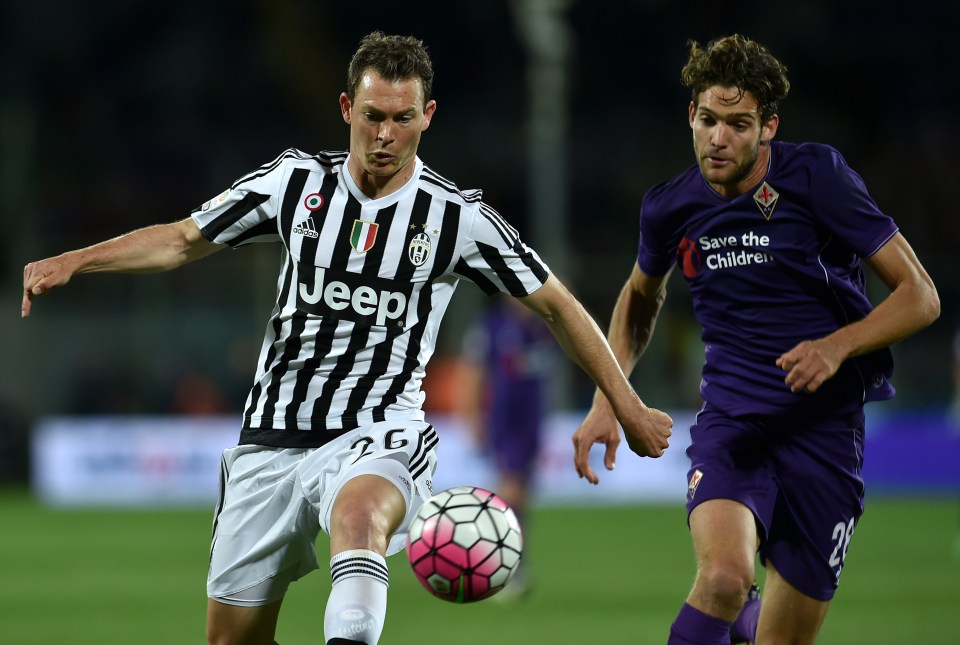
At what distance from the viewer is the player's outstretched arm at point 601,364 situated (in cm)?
490

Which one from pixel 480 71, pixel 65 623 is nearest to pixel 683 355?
pixel 480 71

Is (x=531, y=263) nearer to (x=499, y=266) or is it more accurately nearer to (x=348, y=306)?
(x=499, y=266)

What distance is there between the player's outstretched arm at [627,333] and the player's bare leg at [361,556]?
960mm

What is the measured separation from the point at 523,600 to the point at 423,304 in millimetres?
5015

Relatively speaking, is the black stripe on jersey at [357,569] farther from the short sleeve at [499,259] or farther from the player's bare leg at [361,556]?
the short sleeve at [499,259]

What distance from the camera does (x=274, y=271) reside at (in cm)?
1831

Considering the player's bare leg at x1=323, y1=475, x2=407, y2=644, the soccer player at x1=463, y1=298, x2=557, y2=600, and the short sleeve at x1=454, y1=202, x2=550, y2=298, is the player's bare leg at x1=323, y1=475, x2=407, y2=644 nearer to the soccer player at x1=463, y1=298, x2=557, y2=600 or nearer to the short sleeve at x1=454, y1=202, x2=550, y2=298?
the short sleeve at x1=454, y1=202, x2=550, y2=298

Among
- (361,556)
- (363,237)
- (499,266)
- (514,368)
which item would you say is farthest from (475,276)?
(514,368)

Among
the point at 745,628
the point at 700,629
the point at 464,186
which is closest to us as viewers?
the point at 700,629

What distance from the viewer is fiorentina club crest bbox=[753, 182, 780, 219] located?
16.8 ft

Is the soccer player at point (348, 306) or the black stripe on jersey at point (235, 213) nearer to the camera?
the soccer player at point (348, 306)

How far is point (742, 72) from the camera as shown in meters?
5.01

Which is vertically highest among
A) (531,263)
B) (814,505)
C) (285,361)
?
(531,263)

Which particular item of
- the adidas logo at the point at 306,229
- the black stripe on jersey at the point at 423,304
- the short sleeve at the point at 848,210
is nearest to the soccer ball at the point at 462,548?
the black stripe on jersey at the point at 423,304
